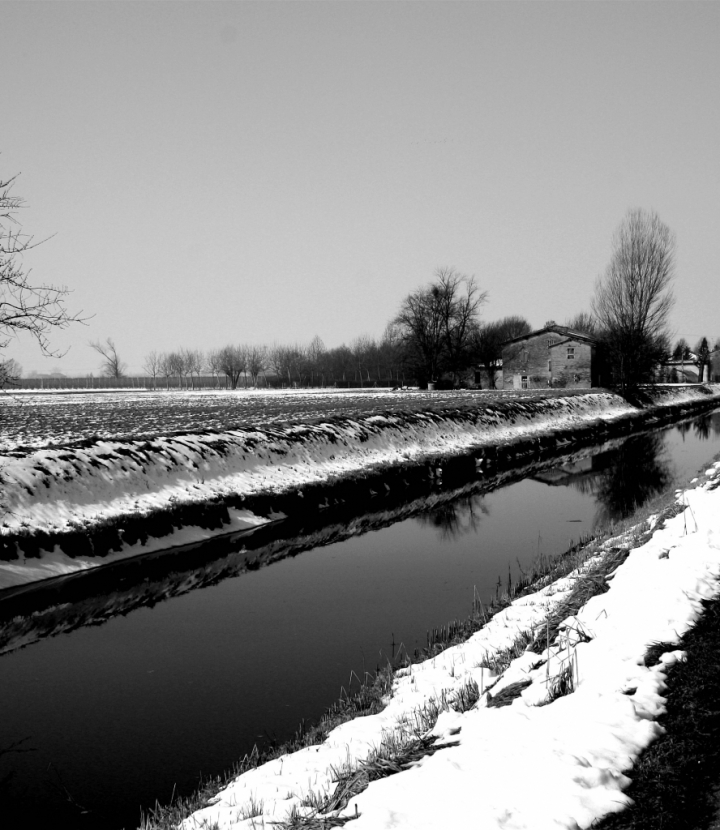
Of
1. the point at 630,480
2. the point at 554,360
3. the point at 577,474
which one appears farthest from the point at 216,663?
the point at 554,360

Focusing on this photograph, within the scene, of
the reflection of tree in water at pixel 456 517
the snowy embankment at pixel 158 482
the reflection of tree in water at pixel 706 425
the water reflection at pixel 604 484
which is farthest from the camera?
the reflection of tree in water at pixel 706 425

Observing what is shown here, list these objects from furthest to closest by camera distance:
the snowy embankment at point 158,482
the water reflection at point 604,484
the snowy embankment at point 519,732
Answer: the water reflection at point 604,484, the snowy embankment at point 158,482, the snowy embankment at point 519,732

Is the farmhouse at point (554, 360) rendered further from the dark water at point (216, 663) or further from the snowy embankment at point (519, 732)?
the snowy embankment at point (519, 732)

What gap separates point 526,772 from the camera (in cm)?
402

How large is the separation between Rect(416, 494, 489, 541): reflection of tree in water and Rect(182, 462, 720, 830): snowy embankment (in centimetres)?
713

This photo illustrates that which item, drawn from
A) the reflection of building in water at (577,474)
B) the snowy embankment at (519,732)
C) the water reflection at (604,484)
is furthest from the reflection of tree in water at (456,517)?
the snowy embankment at (519,732)

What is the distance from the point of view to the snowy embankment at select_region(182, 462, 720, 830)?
12.5ft

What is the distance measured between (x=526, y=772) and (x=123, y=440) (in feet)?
47.1

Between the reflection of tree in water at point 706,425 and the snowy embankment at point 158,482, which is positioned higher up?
the snowy embankment at point 158,482

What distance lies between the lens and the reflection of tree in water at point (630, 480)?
16.6m

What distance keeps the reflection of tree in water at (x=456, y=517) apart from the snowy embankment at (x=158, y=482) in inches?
125

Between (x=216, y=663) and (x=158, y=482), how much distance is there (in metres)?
8.43

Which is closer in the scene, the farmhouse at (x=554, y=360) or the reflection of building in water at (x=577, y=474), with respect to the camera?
the reflection of building in water at (x=577, y=474)

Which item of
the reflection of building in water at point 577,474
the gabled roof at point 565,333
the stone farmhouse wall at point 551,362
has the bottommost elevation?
the reflection of building in water at point 577,474
